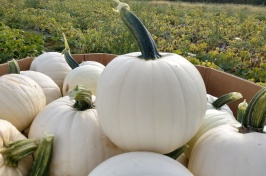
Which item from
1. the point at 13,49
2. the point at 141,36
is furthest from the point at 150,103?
the point at 13,49

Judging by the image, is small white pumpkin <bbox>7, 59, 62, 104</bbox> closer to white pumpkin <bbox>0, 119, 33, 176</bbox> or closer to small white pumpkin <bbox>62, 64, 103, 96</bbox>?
small white pumpkin <bbox>62, 64, 103, 96</bbox>

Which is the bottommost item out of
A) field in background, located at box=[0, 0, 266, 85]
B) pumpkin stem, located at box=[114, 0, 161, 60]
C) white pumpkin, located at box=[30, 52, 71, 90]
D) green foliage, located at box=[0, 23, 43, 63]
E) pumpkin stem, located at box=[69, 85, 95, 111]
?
field in background, located at box=[0, 0, 266, 85]

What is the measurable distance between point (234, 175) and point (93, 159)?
0.47 m

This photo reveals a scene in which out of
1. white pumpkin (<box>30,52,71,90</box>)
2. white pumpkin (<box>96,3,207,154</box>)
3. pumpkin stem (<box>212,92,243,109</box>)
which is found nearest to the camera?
white pumpkin (<box>96,3,207,154</box>)

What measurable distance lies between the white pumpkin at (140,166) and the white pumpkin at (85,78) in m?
0.74

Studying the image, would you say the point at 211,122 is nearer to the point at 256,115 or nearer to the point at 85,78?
the point at 256,115

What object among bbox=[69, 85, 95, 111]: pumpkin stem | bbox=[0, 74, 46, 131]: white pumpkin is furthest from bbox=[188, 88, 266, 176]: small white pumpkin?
bbox=[0, 74, 46, 131]: white pumpkin

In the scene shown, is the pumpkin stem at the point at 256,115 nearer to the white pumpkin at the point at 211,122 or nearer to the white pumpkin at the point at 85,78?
the white pumpkin at the point at 211,122

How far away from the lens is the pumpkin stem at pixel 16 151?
1176mm

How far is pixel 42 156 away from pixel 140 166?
13.9 inches

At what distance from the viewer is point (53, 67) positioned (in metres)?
2.13

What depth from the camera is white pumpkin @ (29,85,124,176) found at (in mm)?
1218

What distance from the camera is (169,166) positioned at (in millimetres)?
1038

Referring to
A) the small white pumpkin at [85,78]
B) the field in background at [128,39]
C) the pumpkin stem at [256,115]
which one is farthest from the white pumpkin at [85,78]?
the field in background at [128,39]
